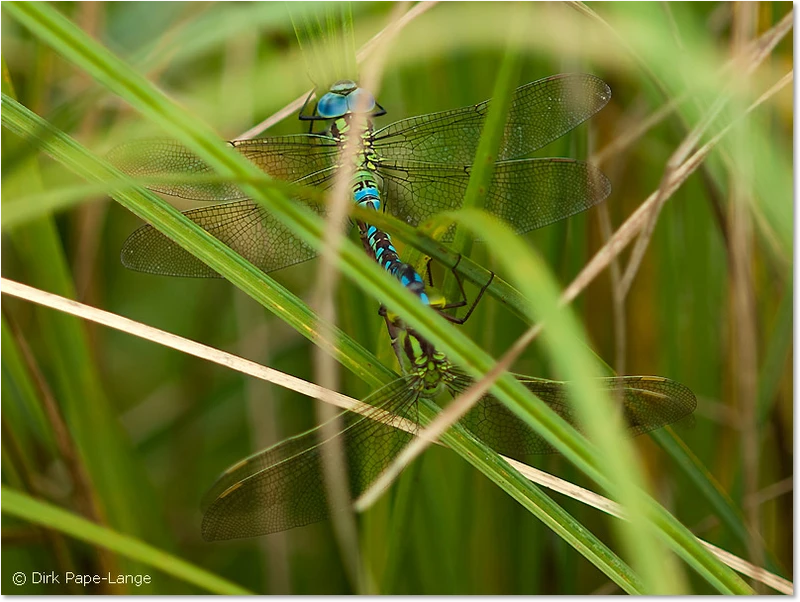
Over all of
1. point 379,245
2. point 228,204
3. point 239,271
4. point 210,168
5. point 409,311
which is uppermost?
point 210,168

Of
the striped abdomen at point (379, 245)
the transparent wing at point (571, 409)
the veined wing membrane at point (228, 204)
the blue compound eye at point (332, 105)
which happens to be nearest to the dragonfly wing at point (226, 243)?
the veined wing membrane at point (228, 204)

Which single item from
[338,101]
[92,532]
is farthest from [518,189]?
[92,532]

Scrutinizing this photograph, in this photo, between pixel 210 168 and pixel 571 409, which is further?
pixel 210 168

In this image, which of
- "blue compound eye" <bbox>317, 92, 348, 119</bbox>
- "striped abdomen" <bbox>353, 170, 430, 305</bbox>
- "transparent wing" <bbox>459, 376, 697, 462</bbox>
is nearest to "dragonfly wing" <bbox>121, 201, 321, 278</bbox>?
"striped abdomen" <bbox>353, 170, 430, 305</bbox>

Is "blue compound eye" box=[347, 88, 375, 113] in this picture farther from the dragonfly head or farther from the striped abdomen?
the striped abdomen

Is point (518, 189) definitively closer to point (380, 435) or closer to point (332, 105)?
point (332, 105)

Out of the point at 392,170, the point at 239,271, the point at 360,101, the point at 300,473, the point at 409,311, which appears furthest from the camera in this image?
the point at 392,170

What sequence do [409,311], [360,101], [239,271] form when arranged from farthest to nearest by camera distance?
[360,101] → [239,271] → [409,311]

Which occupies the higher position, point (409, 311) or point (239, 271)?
point (239, 271)
